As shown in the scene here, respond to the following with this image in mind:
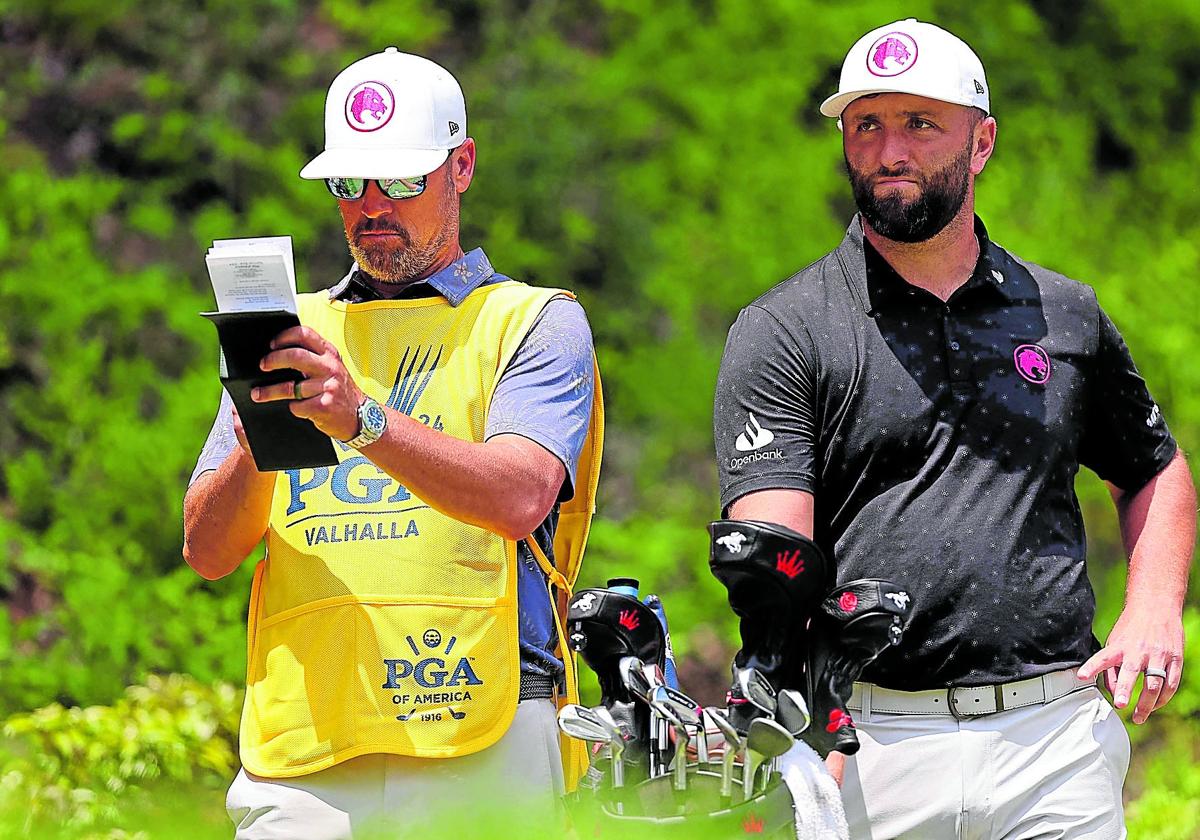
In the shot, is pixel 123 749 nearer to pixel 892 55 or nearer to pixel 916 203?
pixel 916 203

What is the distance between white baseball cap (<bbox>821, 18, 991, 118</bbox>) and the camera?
333cm

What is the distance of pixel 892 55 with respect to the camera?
3.35 m

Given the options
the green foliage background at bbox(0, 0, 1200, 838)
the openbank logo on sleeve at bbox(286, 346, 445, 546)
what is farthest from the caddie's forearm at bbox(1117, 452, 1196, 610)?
the green foliage background at bbox(0, 0, 1200, 838)

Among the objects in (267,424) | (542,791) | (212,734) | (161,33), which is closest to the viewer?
(267,424)

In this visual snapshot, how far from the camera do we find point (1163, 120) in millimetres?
11859

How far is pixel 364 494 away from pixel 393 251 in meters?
0.47

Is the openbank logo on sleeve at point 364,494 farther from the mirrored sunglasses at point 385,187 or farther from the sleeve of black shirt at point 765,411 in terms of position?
the sleeve of black shirt at point 765,411

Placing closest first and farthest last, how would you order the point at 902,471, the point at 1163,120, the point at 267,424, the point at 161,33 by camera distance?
the point at 267,424 → the point at 902,471 → the point at 161,33 → the point at 1163,120

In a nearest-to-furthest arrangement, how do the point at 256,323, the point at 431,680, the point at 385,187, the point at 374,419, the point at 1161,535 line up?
the point at 256,323, the point at 374,419, the point at 431,680, the point at 385,187, the point at 1161,535

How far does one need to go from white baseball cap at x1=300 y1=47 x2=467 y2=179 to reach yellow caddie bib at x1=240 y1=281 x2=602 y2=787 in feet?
1.02

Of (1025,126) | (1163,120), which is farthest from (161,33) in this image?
(1163,120)

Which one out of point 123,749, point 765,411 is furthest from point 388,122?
point 123,749

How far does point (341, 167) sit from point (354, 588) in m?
0.78

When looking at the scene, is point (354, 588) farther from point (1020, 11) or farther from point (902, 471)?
point (1020, 11)
